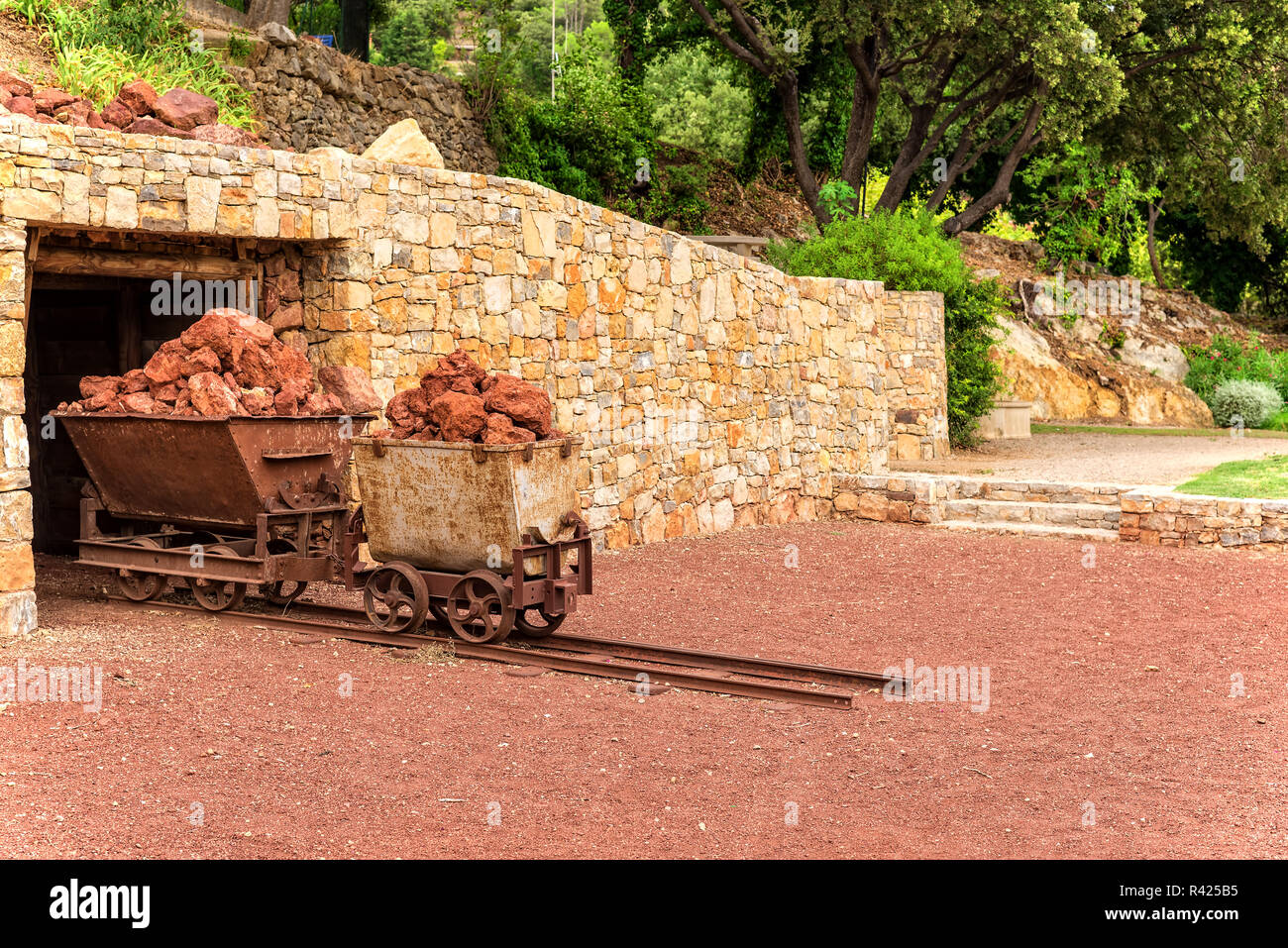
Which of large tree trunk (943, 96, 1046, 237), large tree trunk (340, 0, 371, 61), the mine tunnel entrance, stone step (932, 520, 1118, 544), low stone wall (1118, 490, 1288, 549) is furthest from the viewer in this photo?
large tree trunk (943, 96, 1046, 237)

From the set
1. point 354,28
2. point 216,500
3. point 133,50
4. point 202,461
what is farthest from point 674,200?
point 202,461

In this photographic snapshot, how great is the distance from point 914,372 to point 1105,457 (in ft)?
9.81

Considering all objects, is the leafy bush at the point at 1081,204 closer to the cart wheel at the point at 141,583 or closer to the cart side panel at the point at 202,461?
Result: the cart side panel at the point at 202,461

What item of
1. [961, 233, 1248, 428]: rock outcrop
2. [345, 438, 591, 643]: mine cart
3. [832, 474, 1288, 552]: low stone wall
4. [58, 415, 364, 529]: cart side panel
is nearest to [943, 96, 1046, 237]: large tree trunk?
[961, 233, 1248, 428]: rock outcrop

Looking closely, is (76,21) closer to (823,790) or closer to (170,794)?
(170,794)

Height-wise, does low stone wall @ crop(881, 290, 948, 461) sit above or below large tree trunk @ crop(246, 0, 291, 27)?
below

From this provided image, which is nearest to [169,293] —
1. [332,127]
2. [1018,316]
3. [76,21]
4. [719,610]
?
[719,610]

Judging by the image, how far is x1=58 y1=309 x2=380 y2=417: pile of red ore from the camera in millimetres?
9016

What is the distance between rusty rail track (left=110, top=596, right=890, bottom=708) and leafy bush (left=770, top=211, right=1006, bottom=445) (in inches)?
471

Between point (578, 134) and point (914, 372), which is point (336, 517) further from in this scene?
point (578, 134)

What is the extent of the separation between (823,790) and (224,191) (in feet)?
21.1

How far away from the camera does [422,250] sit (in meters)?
11.3

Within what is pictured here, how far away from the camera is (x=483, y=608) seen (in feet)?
28.1

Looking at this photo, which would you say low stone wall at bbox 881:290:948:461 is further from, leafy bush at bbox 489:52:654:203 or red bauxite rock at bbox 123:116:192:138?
red bauxite rock at bbox 123:116:192:138
